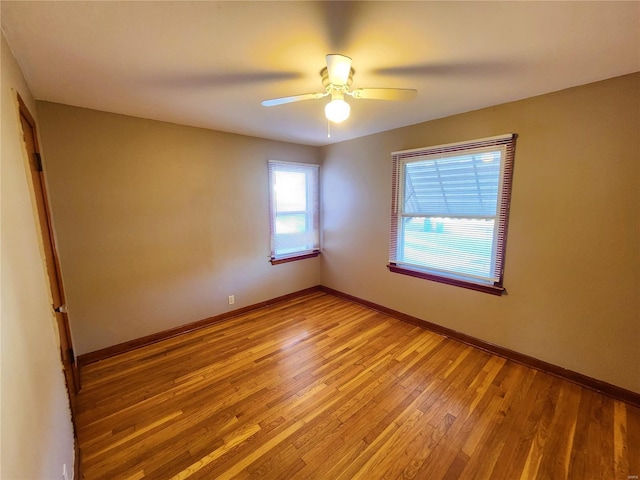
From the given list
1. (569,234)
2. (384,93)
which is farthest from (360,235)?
(384,93)

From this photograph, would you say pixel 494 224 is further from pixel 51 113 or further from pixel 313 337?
pixel 51 113

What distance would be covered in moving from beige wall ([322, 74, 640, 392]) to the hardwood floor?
0.30 meters

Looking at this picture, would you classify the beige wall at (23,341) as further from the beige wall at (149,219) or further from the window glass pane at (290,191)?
the window glass pane at (290,191)

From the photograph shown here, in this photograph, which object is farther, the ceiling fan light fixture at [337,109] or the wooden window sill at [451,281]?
the wooden window sill at [451,281]

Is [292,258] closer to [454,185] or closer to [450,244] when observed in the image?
[450,244]

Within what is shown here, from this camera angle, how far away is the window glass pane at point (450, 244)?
256cm

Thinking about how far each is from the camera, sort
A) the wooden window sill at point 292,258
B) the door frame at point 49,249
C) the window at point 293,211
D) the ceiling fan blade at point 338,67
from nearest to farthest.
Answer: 1. the ceiling fan blade at point 338,67
2. the door frame at point 49,249
3. the window at point 293,211
4. the wooden window sill at point 292,258

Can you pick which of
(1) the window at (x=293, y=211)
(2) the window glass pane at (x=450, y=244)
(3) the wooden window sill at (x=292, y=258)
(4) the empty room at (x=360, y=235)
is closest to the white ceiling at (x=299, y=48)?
(4) the empty room at (x=360, y=235)

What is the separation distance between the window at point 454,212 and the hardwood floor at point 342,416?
2.71 feet

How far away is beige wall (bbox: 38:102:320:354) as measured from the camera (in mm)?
2314

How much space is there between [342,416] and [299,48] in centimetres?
234

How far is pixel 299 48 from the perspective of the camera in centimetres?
144

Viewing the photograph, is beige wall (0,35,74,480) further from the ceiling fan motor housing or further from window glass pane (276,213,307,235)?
window glass pane (276,213,307,235)

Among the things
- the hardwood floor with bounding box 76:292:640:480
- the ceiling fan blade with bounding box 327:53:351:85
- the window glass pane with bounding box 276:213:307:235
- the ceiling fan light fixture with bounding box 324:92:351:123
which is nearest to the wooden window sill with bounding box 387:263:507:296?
the hardwood floor with bounding box 76:292:640:480
